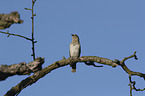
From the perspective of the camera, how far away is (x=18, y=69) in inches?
144

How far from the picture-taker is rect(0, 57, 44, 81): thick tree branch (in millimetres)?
3604

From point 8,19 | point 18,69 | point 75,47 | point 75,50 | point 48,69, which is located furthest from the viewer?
point 75,47

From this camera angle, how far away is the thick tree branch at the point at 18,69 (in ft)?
11.8

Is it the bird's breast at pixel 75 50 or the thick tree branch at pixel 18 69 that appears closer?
the thick tree branch at pixel 18 69

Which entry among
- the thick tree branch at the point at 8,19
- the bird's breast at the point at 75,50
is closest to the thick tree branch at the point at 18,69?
the thick tree branch at the point at 8,19

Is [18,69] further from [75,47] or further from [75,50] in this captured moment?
[75,47]

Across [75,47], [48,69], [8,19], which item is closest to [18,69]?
[8,19]

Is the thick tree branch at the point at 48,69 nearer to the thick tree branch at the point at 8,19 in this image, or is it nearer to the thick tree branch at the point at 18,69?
the thick tree branch at the point at 18,69

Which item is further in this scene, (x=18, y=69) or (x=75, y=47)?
(x=75, y=47)

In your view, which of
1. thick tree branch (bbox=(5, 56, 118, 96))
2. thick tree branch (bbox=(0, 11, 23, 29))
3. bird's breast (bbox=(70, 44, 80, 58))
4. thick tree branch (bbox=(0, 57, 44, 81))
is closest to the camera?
thick tree branch (bbox=(0, 11, 23, 29))

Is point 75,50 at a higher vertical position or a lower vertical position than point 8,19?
lower

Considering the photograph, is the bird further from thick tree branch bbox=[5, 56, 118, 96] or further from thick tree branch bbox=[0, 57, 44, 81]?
thick tree branch bbox=[0, 57, 44, 81]

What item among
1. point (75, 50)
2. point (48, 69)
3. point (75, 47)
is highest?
point (75, 47)

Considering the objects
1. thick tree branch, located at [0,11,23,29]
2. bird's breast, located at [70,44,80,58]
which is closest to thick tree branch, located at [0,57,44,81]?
thick tree branch, located at [0,11,23,29]
